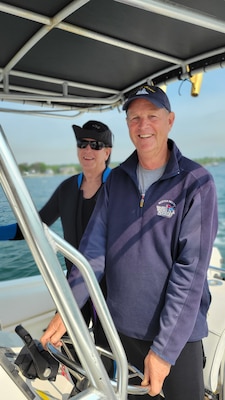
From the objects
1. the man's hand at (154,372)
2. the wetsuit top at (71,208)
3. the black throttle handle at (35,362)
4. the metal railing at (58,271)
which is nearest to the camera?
the metal railing at (58,271)

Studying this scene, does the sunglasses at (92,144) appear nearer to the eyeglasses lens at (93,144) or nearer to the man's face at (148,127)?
the eyeglasses lens at (93,144)

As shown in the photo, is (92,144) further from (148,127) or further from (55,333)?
(55,333)

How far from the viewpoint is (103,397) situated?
2.45 ft

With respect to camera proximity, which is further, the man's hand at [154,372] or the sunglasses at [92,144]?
the sunglasses at [92,144]

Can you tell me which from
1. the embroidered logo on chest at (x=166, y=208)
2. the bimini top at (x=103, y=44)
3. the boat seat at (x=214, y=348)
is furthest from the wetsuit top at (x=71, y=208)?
the boat seat at (x=214, y=348)

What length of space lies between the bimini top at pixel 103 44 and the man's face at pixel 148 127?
0.98 ft

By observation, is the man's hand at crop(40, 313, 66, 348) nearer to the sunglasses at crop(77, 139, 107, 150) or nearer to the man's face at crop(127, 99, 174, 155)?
the man's face at crop(127, 99, 174, 155)

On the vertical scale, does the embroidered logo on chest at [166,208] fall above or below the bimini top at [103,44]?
below

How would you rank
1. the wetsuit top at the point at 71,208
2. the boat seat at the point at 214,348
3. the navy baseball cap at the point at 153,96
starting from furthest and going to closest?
the wetsuit top at the point at 71,208 → the boat seat at the point at 214,348 → the navy baseball cap at the point at 153,96

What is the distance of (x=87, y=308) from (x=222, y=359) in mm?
749

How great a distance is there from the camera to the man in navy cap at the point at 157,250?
114cm

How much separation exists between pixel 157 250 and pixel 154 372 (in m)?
0.38

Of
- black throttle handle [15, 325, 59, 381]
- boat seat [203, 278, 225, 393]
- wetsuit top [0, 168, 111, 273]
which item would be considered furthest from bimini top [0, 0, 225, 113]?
boat seat [203, 278, 225, 393]

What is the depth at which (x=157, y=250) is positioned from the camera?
122 centimetres
